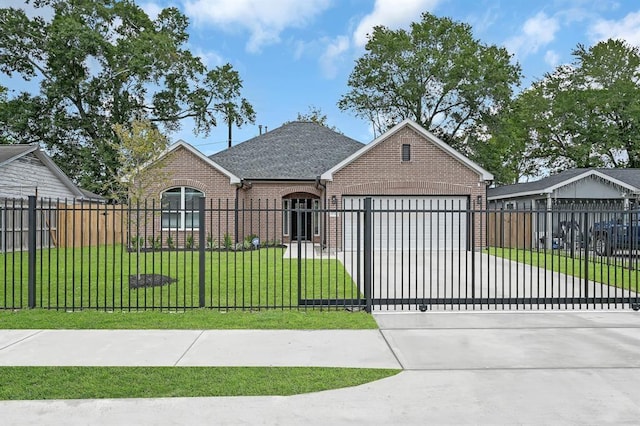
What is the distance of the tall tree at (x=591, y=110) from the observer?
126 feet

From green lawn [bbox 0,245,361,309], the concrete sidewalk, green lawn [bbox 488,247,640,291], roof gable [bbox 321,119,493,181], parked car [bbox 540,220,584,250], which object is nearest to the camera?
the concrete sidewalk

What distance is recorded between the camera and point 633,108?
3738cm

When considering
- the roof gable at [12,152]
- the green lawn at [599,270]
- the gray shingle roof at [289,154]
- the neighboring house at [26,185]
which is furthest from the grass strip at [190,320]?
the gray shingle roof at [289,154]

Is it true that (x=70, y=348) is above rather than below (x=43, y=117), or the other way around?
below

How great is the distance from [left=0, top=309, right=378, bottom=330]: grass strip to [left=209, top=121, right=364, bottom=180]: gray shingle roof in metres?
16.7

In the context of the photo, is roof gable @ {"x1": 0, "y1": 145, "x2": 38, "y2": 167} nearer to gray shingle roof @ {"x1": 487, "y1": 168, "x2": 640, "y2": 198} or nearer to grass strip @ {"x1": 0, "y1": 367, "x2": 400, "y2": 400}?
grass strip @ {"x1": 0, "y1": 367, "x2": 400, "y2": 400}

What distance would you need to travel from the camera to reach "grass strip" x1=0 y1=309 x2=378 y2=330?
7828 mm

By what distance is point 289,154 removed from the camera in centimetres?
2781

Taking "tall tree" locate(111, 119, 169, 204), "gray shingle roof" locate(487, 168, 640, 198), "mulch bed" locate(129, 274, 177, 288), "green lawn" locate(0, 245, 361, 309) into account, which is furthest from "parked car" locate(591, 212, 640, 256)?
"gray shingle roof" locate(487, 168, 640, 198)

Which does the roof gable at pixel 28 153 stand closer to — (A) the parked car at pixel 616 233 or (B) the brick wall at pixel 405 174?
(B) the brick wall at pixel 405 174

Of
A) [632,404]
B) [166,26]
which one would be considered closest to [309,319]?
[632,404]

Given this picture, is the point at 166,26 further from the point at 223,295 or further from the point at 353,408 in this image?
the point at 353,408

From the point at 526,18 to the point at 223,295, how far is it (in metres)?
16.1

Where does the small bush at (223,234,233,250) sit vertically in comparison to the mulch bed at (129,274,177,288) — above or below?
above
